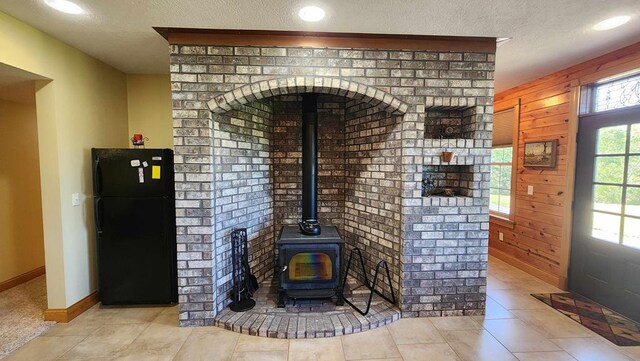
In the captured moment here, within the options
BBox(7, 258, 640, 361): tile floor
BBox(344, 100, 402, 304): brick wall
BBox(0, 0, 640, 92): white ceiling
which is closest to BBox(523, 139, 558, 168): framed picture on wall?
BBox(0, 0, 640, 92): white ceiling

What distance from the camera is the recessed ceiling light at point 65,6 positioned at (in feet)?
6.29

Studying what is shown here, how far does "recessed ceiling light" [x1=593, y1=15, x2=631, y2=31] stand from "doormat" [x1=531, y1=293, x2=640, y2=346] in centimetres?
256

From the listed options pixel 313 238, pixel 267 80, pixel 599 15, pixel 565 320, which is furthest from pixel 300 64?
pixel 565 320

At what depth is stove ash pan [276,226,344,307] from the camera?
2.65 metres

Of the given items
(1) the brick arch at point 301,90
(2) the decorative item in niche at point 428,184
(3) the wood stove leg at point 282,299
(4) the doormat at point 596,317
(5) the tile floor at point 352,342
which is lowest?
(5) the tile floor at point 352,342

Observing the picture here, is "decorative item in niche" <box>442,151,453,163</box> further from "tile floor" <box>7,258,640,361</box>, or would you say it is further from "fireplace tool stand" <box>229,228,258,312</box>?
"fireplace tool stand" <box>229,228,258,312</box>

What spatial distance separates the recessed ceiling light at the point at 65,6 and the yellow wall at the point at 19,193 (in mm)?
2318

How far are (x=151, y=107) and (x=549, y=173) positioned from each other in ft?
16.3

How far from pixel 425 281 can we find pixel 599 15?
2502 millimetres

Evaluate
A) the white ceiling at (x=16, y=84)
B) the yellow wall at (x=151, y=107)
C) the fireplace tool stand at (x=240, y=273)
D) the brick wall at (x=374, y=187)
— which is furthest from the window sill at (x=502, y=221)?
the white ceiling at (x=16, y=84)

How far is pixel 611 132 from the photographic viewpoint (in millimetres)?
2852

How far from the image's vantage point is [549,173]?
344 centimetres

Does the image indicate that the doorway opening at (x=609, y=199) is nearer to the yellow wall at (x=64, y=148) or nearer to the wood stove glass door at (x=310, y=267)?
the wood stove glass door at (x=310, y=267)

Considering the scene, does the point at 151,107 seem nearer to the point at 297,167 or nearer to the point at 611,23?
the point at 297,167
